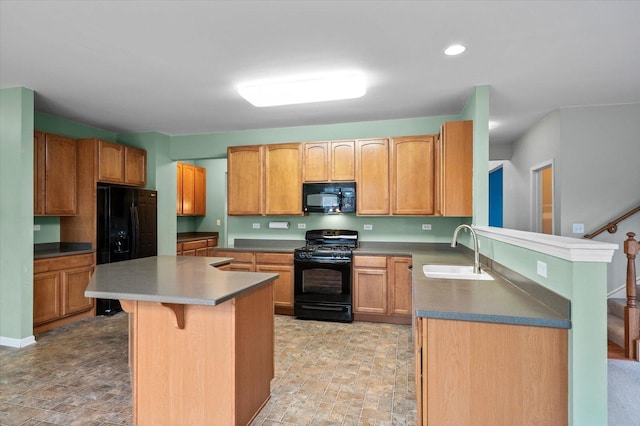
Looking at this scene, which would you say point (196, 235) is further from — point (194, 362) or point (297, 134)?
point (194, 362)

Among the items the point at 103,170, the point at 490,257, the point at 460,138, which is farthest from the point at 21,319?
the point at 460,138

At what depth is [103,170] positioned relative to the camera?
432cm

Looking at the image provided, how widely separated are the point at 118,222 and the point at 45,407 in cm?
257

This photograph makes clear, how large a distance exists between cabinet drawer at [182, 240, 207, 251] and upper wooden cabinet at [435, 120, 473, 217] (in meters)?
4.15

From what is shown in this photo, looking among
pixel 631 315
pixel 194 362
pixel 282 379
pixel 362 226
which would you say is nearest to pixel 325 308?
pixel 362 226

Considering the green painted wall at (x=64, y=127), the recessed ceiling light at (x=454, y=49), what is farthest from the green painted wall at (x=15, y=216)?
the recessed ceiling light at (x=454, y=49)

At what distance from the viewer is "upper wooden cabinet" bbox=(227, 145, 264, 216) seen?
4.62m

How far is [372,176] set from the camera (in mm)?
4242

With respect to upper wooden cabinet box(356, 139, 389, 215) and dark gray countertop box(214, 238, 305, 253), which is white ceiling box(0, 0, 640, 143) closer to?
upper wooden cabinet box(356, 139, 389, 215)

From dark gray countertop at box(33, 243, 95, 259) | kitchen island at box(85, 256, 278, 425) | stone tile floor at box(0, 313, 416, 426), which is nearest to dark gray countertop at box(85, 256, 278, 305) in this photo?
kitchen island at box(85, 256, 278, 425)

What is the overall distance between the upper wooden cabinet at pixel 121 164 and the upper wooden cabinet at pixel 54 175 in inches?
12.0

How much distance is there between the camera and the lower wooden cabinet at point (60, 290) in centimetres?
359

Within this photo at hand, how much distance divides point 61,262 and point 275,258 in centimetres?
244

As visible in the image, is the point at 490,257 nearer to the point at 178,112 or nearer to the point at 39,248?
the point at 178,112
